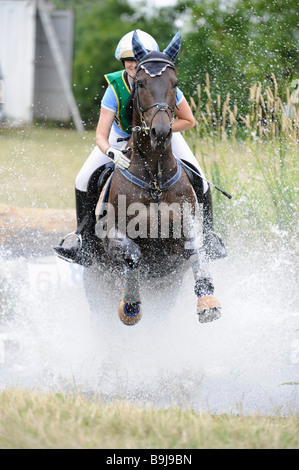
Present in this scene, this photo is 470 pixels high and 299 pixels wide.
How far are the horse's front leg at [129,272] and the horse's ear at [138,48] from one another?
3.94 ft

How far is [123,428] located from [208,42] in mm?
14332

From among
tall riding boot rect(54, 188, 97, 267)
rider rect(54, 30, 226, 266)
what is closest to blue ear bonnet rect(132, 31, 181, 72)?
rider rect(54, 30, 226, 266)

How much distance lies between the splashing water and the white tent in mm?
13484

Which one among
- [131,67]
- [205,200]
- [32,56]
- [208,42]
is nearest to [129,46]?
[131,67]

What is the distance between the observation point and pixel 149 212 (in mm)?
4625

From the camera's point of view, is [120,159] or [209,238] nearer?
[120,159]

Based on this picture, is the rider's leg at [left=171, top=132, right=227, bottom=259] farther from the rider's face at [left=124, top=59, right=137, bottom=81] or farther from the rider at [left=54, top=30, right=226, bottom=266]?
the rider's face at [left=124, top=59, right=137, bottom=81]

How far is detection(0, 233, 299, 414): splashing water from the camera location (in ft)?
16.8

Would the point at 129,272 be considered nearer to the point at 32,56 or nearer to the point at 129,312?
the point at 129,312

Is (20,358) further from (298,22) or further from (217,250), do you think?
(298,22)

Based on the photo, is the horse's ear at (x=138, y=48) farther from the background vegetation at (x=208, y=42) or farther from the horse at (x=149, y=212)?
the background vegetation at (x=208, y=42)
